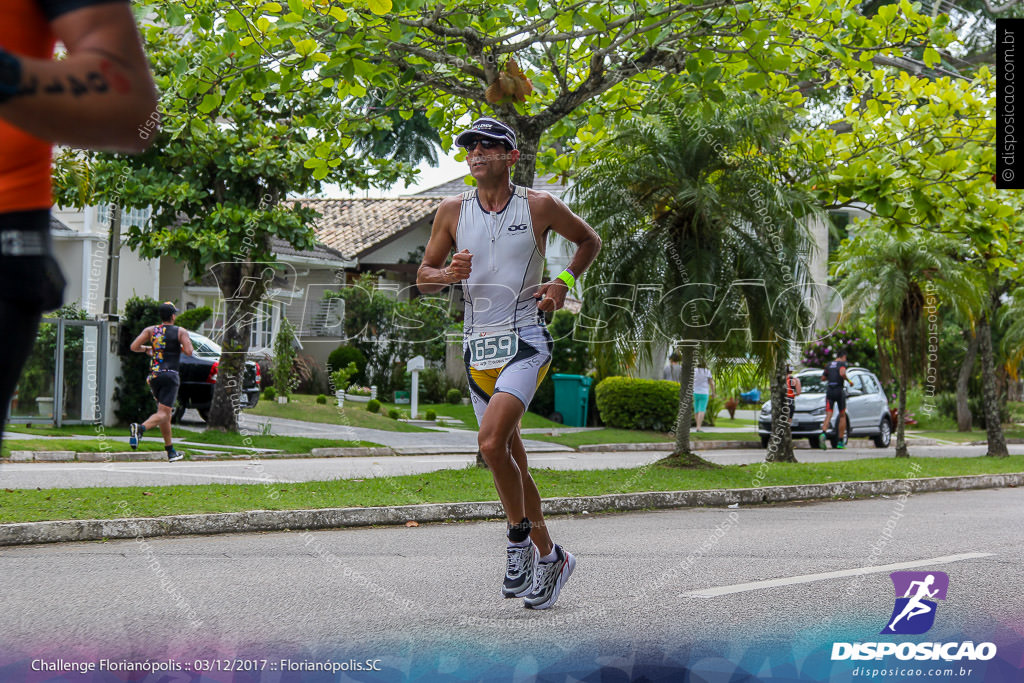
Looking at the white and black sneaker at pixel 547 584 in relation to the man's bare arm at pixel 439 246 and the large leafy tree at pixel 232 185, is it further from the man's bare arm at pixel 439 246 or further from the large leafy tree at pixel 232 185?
the large leafy tree at pixel 232 185

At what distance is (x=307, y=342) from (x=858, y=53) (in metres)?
20.1

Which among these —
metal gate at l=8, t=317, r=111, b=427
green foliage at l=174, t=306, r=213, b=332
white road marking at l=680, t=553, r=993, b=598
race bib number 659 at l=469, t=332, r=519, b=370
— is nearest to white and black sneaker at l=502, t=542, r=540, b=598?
race bib number 659 at l=469, t=332, r=519, b=370

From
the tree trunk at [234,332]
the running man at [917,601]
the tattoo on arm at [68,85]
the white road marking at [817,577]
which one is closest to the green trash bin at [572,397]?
the tree trunk at [234,332]

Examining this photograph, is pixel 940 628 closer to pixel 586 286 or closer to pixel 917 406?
pixel 586 286

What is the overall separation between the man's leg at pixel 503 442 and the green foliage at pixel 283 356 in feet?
60.8

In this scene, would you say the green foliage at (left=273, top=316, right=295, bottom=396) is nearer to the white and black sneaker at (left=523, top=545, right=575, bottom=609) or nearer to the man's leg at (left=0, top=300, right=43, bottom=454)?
the white and black sneaker at (left=523, top=545, right=575, bottom=609)

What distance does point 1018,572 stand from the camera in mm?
6840

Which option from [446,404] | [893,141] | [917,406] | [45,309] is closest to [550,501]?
[893,141]

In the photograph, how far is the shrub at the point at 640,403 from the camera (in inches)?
987

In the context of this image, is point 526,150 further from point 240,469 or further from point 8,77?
point 8,77

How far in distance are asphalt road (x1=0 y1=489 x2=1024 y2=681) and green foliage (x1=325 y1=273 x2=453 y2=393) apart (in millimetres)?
18173

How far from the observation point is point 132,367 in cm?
1769

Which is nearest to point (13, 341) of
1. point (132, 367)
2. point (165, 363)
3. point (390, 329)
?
point (165, 363)

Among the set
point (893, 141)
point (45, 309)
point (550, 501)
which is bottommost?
point (550, 501)
